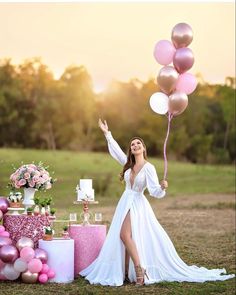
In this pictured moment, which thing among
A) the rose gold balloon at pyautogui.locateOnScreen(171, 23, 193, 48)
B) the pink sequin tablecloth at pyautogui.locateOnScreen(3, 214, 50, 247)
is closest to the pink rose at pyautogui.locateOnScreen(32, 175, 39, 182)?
the pink sequin tablecloth at pyautogui.locateOnScreen(3, 214, 50, 247)

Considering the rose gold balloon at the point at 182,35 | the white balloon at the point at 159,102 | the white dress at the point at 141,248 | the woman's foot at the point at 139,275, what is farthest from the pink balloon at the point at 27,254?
the rose gold balloon at the point at 182,35

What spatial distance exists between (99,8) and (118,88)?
1139 centimetres

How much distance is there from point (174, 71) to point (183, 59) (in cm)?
17

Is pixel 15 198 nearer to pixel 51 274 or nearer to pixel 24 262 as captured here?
pixel 24 262

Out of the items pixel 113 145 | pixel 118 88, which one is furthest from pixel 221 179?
pixel 113 145

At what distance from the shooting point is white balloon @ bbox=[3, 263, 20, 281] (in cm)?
694

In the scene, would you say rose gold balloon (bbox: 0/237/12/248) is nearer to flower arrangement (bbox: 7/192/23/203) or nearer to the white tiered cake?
flower arrangement (bbox: 7/192/23/203)

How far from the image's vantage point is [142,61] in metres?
26.3

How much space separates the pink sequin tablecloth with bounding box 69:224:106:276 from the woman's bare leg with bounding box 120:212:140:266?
49 cm

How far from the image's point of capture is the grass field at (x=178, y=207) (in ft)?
22.0

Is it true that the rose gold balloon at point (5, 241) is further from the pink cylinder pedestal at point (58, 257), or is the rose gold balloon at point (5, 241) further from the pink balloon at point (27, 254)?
the pink cylinder pedestal at point (58, 257)

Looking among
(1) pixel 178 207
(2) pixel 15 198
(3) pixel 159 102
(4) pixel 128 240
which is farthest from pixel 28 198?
(1) pixel 178 207

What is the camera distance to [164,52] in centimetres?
732

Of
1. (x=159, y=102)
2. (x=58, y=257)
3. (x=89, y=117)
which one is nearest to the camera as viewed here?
(x=58, y=257)
